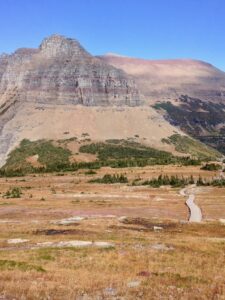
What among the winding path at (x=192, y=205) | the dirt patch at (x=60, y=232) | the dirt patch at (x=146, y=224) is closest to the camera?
the dirt patch at (x=60, y=232)

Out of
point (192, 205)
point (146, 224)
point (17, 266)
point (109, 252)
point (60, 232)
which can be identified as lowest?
point (192, 205)

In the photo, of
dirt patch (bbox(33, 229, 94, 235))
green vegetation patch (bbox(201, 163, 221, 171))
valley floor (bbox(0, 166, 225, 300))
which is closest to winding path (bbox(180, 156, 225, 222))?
valley floor (bbox(0, 166, 225, 300))

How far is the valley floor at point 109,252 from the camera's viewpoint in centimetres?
2639

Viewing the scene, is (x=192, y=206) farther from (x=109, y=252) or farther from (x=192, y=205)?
(x=109, y=252)

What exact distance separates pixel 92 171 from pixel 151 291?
154m

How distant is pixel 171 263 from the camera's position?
35.7 meters

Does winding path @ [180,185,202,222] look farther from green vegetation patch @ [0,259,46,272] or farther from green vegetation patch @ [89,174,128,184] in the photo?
green vegetation patch @ [0,259,46,272]

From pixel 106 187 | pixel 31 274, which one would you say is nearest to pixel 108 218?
pixel 31 274

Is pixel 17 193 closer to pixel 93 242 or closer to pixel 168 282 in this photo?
pixel 93 242

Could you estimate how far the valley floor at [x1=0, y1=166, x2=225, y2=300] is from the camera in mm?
26391

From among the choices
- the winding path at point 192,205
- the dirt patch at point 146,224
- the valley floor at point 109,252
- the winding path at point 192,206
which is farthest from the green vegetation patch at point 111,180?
the dirt patch at point 146,224

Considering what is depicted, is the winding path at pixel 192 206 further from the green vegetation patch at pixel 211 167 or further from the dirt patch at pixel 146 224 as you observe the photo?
the green vegetation patch at pixel 211 167

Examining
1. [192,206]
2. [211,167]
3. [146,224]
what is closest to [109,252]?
[146,224]

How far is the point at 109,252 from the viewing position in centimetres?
4031
